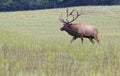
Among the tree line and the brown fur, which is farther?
the tree line

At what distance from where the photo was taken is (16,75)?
17.7 feet

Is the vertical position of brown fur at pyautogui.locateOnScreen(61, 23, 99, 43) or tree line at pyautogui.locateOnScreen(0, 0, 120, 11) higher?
brown fur at pyautogui.locateOnScreen(61, 23, 99, 43)

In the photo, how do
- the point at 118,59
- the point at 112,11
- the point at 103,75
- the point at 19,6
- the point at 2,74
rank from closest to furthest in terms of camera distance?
the point at 2,74
the point at 103,75
the point at 118,59
the point at 112,11
the point at 19,6

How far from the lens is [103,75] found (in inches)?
229

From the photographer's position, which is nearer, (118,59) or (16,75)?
(16,75)

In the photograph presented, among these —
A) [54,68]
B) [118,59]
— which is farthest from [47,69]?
[118,59]

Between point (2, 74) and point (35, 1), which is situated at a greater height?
point (2, 74)

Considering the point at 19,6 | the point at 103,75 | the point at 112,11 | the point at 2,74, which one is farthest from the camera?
the point at 19,6

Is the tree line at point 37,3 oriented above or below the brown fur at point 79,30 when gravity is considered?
below

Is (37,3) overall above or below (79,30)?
below

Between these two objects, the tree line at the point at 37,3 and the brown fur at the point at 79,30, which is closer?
the brown fur at the point at 79,30

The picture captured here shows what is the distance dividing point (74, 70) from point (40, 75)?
2.01 feet

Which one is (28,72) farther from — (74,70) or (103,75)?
(103,75)

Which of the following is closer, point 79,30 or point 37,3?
point 79,30
